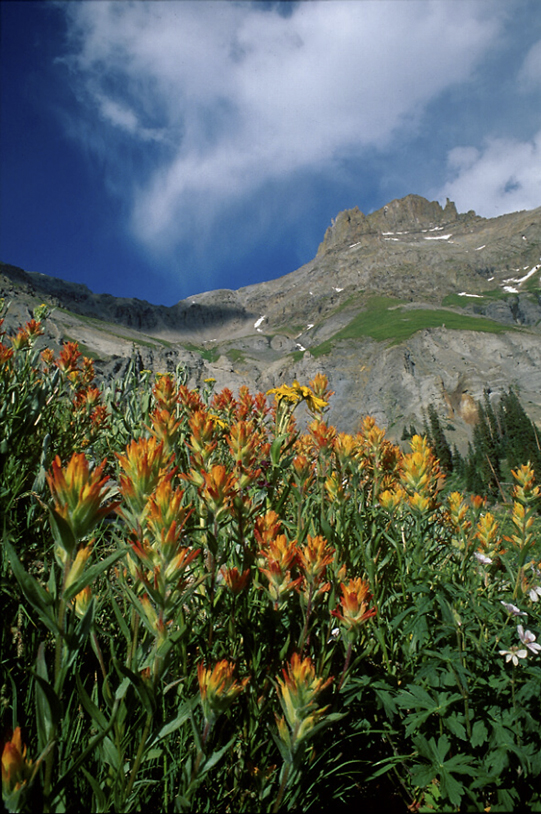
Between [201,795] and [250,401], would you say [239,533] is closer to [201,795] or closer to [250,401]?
[201,795]

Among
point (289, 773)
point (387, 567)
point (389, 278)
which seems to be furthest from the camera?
point (389, 278)

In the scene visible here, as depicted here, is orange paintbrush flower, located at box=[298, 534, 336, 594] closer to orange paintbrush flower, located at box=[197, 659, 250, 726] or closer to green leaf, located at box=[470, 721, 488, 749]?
orange paintbrush flower, located at box=[197, 659, 250, 726]

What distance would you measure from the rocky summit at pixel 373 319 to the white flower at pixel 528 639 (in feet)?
10.3

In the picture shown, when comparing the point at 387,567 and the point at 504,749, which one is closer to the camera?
the point at 504,749

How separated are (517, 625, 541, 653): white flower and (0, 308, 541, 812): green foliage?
0.17ft

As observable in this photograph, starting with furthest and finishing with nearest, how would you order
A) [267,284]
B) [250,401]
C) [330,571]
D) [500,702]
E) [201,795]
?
[267,284] < [250,401] < [330,571] < [500,702] < [201,795]

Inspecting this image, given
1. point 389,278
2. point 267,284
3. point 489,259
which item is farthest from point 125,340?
point 489,259

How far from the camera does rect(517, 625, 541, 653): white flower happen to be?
4.52 feet

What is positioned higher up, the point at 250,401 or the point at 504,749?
the point at 250,401

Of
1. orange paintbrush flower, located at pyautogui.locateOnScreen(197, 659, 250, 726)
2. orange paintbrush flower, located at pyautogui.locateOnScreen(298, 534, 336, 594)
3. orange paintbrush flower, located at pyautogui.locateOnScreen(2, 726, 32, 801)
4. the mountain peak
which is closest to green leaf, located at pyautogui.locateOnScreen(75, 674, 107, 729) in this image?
orange paintbrush flower, located at pyautogui.locateOnScreen(2, 726, 32, 801)

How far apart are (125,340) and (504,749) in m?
105

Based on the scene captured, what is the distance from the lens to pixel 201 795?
1114mm

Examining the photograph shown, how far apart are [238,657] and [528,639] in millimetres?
1111

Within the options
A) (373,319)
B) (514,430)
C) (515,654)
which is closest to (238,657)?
(515,654)
